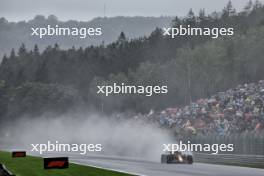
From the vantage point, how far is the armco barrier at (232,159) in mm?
42366

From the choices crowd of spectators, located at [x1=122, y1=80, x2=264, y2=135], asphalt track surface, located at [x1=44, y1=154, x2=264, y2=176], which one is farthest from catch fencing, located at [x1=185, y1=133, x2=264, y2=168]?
asphalt track surface, located at [x1=44, y1=154, x2=264, y2=176]

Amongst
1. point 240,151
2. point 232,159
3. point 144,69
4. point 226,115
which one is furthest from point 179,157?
point 144,69

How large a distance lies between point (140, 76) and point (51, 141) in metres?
14.0

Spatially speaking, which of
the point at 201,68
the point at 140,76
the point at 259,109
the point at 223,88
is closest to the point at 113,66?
the point at 140,76

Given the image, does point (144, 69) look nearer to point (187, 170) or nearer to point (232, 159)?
point (232, 159)

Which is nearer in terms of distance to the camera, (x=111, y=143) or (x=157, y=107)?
(x=111, y=143)

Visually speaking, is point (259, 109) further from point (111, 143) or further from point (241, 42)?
point (241, 42)

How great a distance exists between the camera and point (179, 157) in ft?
157

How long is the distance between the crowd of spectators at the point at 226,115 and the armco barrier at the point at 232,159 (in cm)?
145

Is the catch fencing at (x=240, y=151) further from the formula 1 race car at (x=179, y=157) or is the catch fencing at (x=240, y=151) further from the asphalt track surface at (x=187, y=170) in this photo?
the formula 1 race car at (x=179, y=157)

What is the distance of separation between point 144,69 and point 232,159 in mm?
62522

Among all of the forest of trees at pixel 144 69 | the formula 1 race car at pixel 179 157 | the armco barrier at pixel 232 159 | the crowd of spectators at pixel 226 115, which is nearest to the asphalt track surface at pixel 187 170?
the armco barrier at pixel 232 159

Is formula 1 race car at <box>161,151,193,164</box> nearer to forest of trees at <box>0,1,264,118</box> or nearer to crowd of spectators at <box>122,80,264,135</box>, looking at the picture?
crowd of spectators at <box>122,80,264,135</box>

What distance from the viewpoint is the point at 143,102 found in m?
85.4
